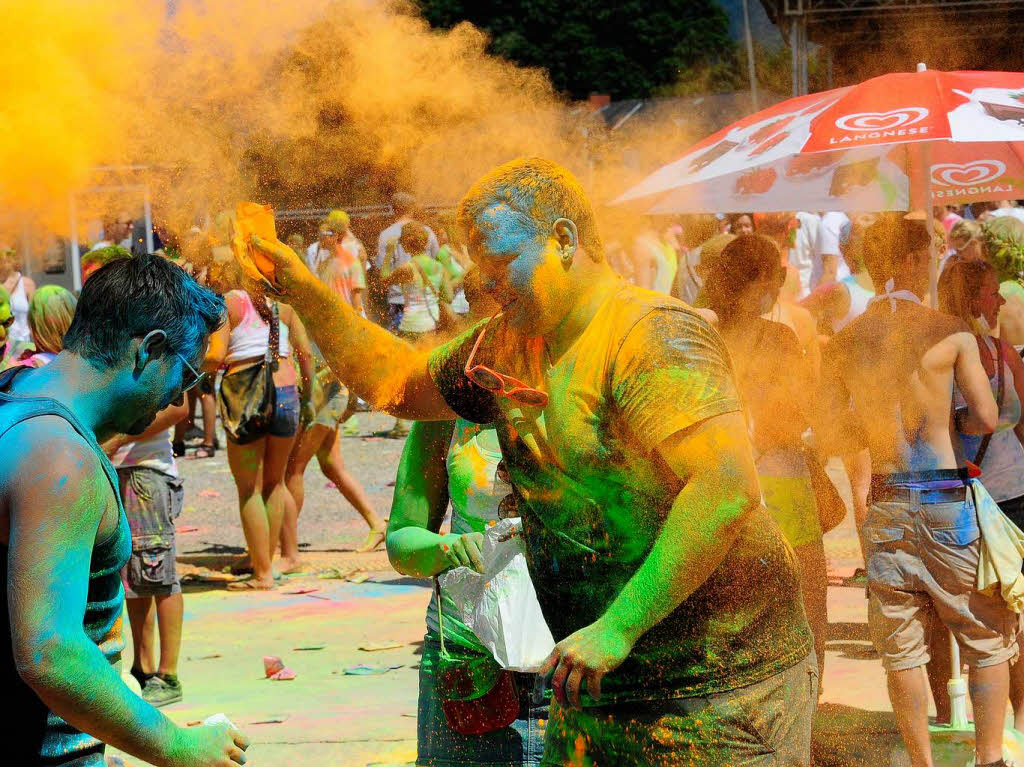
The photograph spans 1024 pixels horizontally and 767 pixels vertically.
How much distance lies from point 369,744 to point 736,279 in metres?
2.26

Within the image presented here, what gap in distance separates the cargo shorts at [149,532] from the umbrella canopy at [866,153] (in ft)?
7.92

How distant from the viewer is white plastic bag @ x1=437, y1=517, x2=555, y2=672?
9.25ft

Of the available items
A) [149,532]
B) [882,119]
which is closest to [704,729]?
[882,119]

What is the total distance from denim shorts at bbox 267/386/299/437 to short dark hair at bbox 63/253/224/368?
4.93m

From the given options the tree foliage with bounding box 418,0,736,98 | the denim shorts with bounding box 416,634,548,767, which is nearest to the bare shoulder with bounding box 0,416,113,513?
the denim shorts with bounding box 416,634,548,767

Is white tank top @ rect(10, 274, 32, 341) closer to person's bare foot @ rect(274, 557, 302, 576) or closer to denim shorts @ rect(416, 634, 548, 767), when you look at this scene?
person's bare foot @ rect(274, 557, 302, 576)

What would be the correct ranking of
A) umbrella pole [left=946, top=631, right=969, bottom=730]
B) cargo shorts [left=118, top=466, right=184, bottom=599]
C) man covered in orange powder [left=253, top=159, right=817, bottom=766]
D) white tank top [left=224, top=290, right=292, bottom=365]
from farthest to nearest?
white tank top [left=224, top=290, right=292, bottom=365] → cargo shorts [left=118, top=466, right=184, bottom=599] → umbrella pole [left=946, top=631, right=969, bottom=730] → man covered in orange powder [left=253, top=159, right=817, bottom=766]

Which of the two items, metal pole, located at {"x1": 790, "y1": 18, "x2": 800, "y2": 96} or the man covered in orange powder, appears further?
metal pole, located at {"x1": 790, "y1": 18, "x2": 800, "y2": 96}

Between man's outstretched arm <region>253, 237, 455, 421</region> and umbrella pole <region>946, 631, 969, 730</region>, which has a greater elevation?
man's outstretched arm <region>253, 237, 455, 421</region>

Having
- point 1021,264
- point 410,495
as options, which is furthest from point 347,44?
point 1021,264

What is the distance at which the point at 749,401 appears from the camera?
16.1 feet

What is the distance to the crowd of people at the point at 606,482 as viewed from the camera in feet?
7.57

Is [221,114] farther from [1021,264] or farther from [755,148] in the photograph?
[1021,264]

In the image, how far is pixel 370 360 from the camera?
9.94 feet
